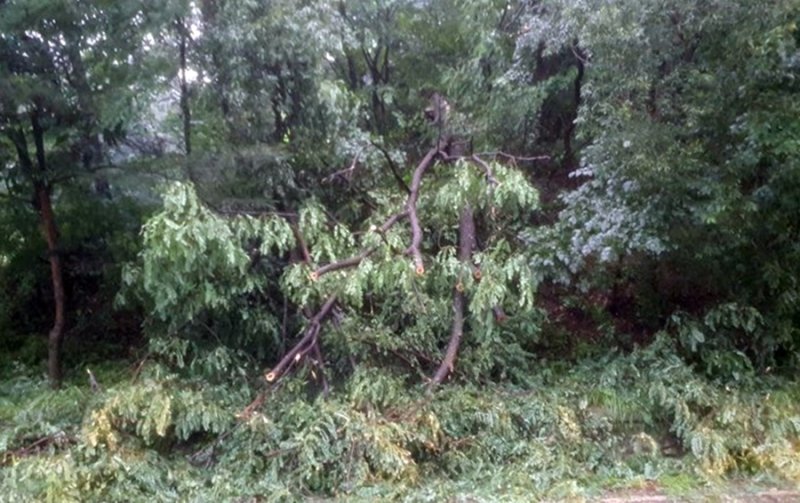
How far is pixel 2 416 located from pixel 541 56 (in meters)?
7.13

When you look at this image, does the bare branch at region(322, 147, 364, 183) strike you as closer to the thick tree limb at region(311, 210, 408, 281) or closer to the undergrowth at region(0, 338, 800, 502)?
the thick tree limb at region(311, 210, 408, 281)

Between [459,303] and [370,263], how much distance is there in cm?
117

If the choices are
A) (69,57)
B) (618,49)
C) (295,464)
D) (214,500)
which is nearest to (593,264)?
(618,49)

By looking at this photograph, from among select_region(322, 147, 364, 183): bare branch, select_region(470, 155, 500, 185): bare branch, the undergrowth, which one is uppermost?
select_region(322, 147, 364, 183): bare branch

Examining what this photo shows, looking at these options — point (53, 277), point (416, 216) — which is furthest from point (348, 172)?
point (53, 277)

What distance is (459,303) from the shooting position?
8289 mm

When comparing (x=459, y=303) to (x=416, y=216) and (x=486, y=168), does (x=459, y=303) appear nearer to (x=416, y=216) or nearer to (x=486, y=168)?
(x=416, y=216)

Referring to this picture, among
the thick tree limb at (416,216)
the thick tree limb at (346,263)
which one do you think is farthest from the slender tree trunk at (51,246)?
the thick tree limb at (416,216)

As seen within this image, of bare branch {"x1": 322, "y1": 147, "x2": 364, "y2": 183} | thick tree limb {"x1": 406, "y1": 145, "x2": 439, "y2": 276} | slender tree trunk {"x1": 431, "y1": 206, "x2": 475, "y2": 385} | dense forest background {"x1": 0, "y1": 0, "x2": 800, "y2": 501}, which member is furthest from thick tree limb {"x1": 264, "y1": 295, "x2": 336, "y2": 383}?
bare branch {"x1": 322, "y1": 147, "x2": 364, "y2": 183}

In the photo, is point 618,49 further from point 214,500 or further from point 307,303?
point 214,500

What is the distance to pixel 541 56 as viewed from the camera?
10523 mm

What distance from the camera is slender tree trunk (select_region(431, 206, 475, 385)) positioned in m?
8.12

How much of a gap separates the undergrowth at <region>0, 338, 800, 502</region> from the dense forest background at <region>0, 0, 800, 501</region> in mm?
27

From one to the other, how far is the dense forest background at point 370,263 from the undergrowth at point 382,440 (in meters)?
0.03
